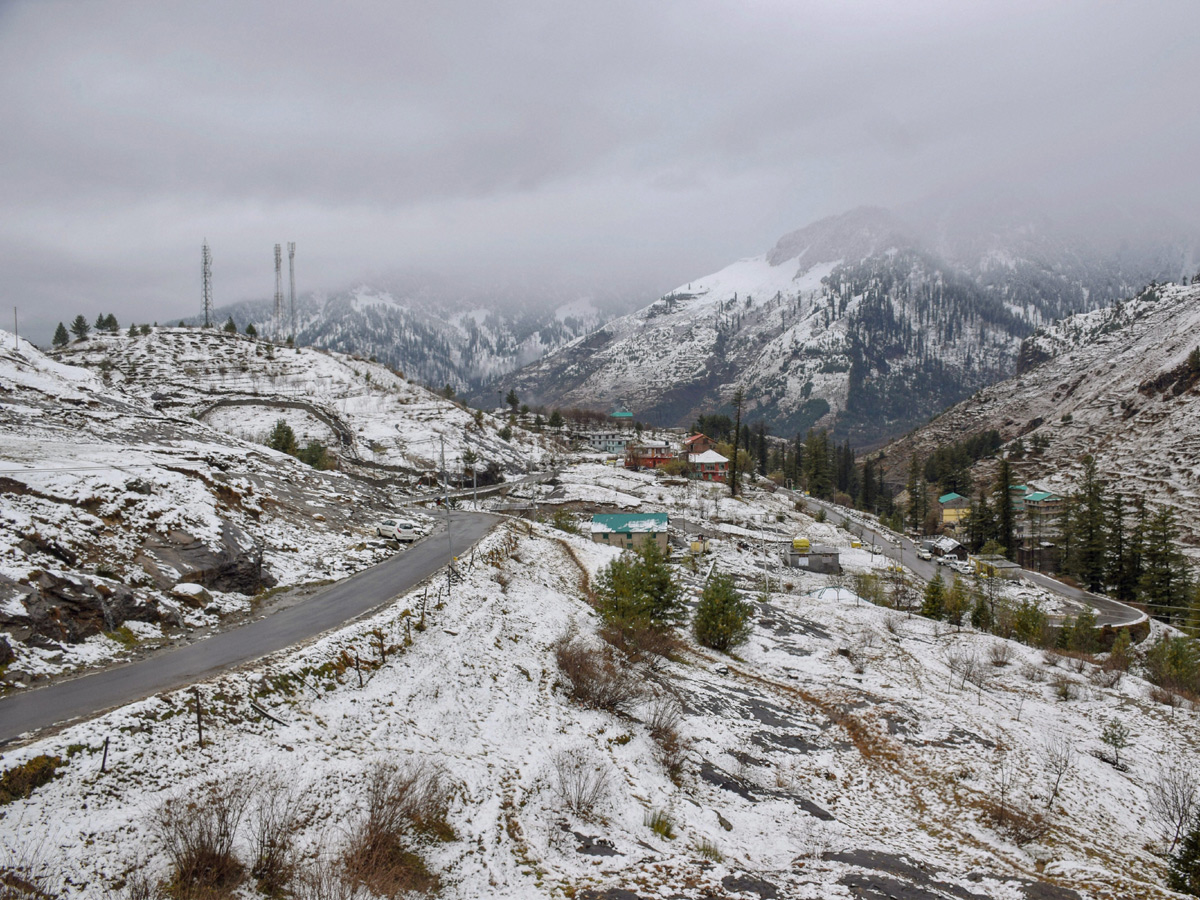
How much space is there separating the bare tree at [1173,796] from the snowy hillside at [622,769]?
13.0 inches

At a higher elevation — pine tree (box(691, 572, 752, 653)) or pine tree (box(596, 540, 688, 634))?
pine tree (box(596, 540, 688, 634))

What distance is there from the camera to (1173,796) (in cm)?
1941

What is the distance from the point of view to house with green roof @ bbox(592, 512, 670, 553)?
2462 inches

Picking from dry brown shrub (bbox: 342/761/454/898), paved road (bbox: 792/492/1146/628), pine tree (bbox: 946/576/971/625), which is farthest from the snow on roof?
dry brown shrub (bbox: 342/761/454/898)

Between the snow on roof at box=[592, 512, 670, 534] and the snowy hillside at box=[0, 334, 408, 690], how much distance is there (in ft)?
101

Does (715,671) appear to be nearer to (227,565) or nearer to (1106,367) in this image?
(227,565)

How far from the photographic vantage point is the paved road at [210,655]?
484 inches

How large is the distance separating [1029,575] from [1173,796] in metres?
64.2

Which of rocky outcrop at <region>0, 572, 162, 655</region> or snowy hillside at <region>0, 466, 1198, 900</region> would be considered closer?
snowy hillside at <region>0, 466, 1198, 900</region>

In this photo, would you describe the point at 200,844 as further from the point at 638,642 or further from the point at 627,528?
the point at 627,528

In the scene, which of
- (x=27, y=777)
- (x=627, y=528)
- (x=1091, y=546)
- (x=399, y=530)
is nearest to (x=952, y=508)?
(x=1091, y=546)

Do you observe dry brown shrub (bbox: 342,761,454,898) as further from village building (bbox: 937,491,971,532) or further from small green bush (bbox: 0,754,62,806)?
village building (bbox: 937,491,971,532)

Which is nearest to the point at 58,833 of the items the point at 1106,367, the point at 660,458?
the point at 660,458

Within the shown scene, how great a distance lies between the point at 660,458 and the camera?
383ft
